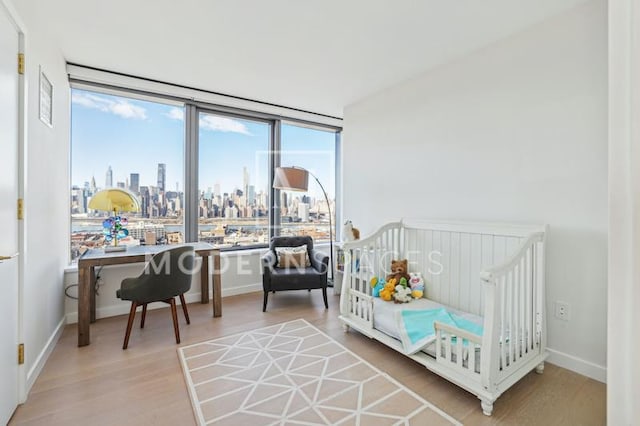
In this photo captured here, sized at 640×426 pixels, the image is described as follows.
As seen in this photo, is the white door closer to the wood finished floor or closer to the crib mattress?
the wood finished floor

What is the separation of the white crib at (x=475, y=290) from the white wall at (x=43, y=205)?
2.18 m

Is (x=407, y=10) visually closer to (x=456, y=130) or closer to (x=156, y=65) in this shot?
(x=456, y=130)

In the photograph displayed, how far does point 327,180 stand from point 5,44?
3573mm

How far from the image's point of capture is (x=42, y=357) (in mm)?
2066

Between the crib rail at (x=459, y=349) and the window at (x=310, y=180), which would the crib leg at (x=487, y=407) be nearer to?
the crib rail at (x=459, y=349)

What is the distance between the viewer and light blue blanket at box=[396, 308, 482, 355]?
6.52ft

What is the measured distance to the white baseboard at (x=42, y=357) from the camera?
71.5 inches

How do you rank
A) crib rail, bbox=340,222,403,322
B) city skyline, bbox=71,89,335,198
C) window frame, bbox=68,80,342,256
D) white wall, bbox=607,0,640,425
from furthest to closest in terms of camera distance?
window frame, bbox=68,80,342,256 → city skyline, bbox=71,89,335,198 → crib rail, bbox=340,222,403,322 → white wall, bbox=607,0,640,425

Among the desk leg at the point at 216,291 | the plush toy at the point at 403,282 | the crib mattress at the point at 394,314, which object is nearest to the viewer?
the crib mattress at the point at 394,314

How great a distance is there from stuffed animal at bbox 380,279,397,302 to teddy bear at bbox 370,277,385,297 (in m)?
0.07

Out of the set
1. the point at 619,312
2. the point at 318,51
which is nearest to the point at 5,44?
the point at 318,51

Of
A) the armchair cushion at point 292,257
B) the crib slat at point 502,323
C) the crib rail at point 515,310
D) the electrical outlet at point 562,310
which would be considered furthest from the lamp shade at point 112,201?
the electrical outlet at point 562,310

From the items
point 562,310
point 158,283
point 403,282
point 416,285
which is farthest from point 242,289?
point 562,310

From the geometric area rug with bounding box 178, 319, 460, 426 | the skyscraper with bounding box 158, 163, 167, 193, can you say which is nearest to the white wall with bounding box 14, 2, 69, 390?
the skyscraper with bounding box 158, 163, 167, 193
